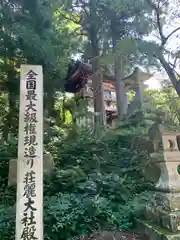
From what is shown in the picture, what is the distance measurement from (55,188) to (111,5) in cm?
706

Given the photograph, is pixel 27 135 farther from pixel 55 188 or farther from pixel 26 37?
pixel 26 37

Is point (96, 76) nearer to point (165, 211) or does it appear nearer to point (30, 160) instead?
point (165, 211)

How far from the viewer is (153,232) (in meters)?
3.17

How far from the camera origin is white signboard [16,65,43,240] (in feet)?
8.03

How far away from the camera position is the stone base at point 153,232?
291cm

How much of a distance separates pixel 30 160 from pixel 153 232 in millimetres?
1989

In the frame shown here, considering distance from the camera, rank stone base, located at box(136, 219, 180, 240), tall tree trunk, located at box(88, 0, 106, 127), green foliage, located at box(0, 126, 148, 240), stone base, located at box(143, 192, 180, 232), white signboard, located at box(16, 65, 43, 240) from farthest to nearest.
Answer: tall tree trunk, located at box(88, 0, 106, 127)
green foliage, located at box(0, 126, 148, 240)
stone base, located at box(143, 192, 180, 232)
stone base, located at box(136, 219, 180, 240)
white signboard, located at box(16, 65, 43, 240)

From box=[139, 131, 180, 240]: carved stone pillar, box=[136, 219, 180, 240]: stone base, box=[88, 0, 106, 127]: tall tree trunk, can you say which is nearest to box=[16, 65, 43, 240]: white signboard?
box=[136, 219, 180, 240]: stone base

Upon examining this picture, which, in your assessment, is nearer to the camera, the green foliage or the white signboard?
the white signboard

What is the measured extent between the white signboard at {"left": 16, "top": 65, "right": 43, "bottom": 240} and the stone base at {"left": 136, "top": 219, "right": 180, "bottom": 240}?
1.58 metres

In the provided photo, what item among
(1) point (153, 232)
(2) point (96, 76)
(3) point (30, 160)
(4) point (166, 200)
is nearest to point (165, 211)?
(4) point (166, 200)

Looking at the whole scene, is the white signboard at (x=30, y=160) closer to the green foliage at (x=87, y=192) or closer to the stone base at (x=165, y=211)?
the green foliage at (x=87, y=192)

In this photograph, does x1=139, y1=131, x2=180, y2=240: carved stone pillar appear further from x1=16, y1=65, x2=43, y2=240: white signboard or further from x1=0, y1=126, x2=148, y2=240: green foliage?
x1=16, y1=65, x2=43, y2=240: white signboard

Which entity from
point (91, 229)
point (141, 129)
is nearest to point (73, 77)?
point (141, 129)
